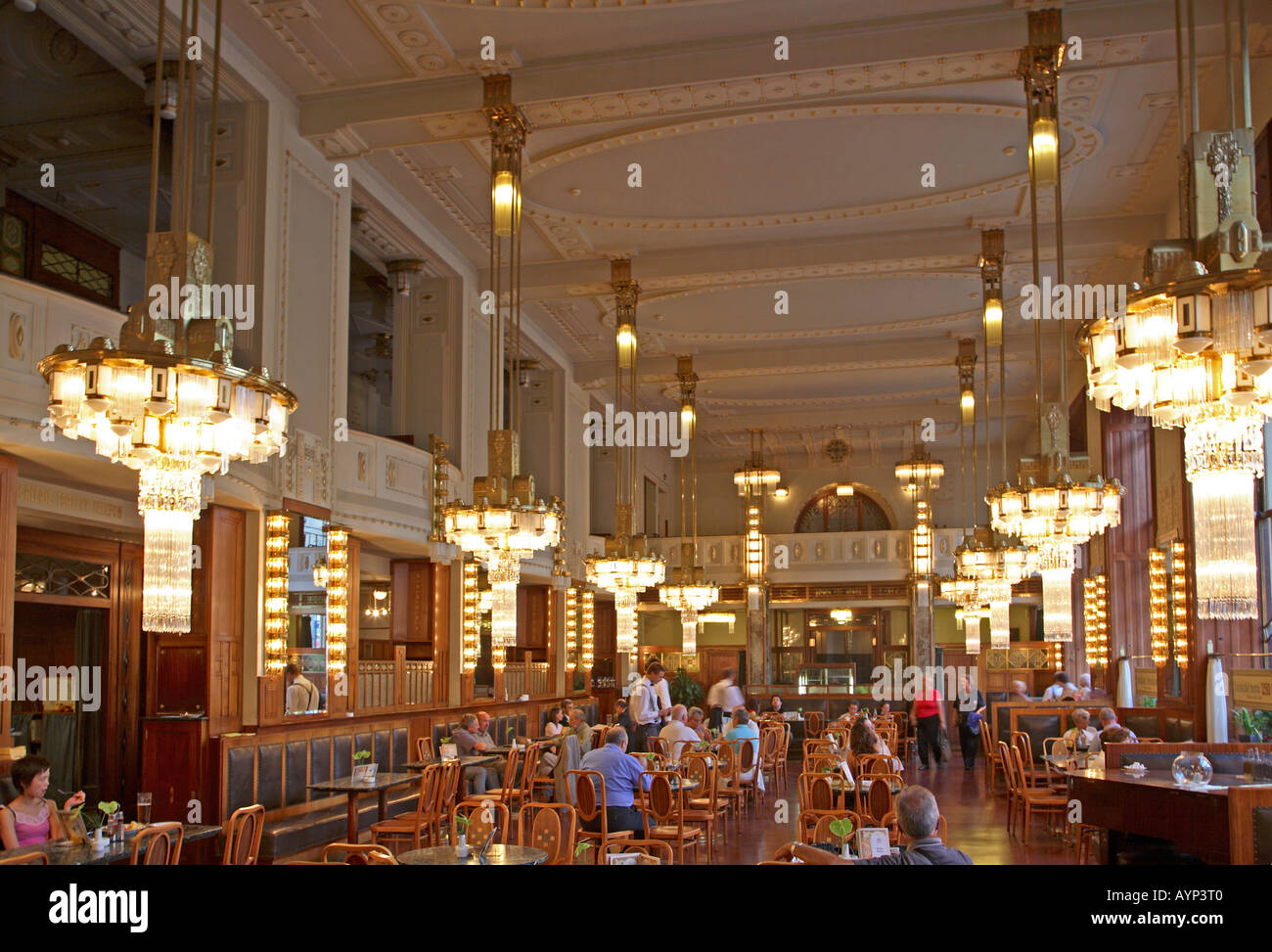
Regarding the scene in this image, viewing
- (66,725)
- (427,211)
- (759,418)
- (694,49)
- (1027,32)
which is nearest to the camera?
(1027,32)

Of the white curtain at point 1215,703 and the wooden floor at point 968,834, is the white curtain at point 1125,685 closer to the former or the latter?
the wooden floor at point 968,834

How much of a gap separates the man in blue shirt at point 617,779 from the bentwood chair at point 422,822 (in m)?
1.56

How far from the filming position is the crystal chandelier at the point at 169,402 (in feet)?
15.9

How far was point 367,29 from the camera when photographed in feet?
31.3

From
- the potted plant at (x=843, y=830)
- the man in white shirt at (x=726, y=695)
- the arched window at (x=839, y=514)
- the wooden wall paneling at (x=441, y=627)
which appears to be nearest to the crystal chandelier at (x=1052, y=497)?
the potted plant at (x=843, y=830)

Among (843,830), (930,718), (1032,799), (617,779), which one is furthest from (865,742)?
(930,718)

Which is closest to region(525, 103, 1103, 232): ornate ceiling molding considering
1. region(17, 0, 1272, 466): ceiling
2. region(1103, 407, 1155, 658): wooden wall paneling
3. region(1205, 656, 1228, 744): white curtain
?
region(17, 0, 1272, 466): ceiling

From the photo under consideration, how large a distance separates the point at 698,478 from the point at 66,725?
66.0 ft

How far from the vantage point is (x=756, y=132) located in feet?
37.4

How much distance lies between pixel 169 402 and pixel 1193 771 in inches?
258

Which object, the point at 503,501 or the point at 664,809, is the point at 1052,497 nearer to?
the point at 664,809
